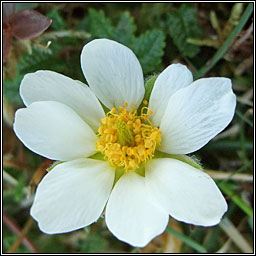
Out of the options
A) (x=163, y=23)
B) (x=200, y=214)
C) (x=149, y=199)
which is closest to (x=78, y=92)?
(x=149, y=199)

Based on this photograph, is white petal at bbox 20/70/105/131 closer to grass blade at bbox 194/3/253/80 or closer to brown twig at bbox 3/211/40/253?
grass blade at bbox 194/3/253/80

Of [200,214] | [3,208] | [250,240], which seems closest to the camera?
[200,214]

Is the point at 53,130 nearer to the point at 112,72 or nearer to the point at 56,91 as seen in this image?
the point at 56,91

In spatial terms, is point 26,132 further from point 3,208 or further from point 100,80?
point 3,208

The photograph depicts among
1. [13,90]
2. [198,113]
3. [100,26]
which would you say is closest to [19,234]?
[13,90]

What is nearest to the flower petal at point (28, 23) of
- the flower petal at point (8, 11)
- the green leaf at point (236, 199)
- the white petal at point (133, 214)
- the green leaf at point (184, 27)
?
the flower petal at point (8, 11)
